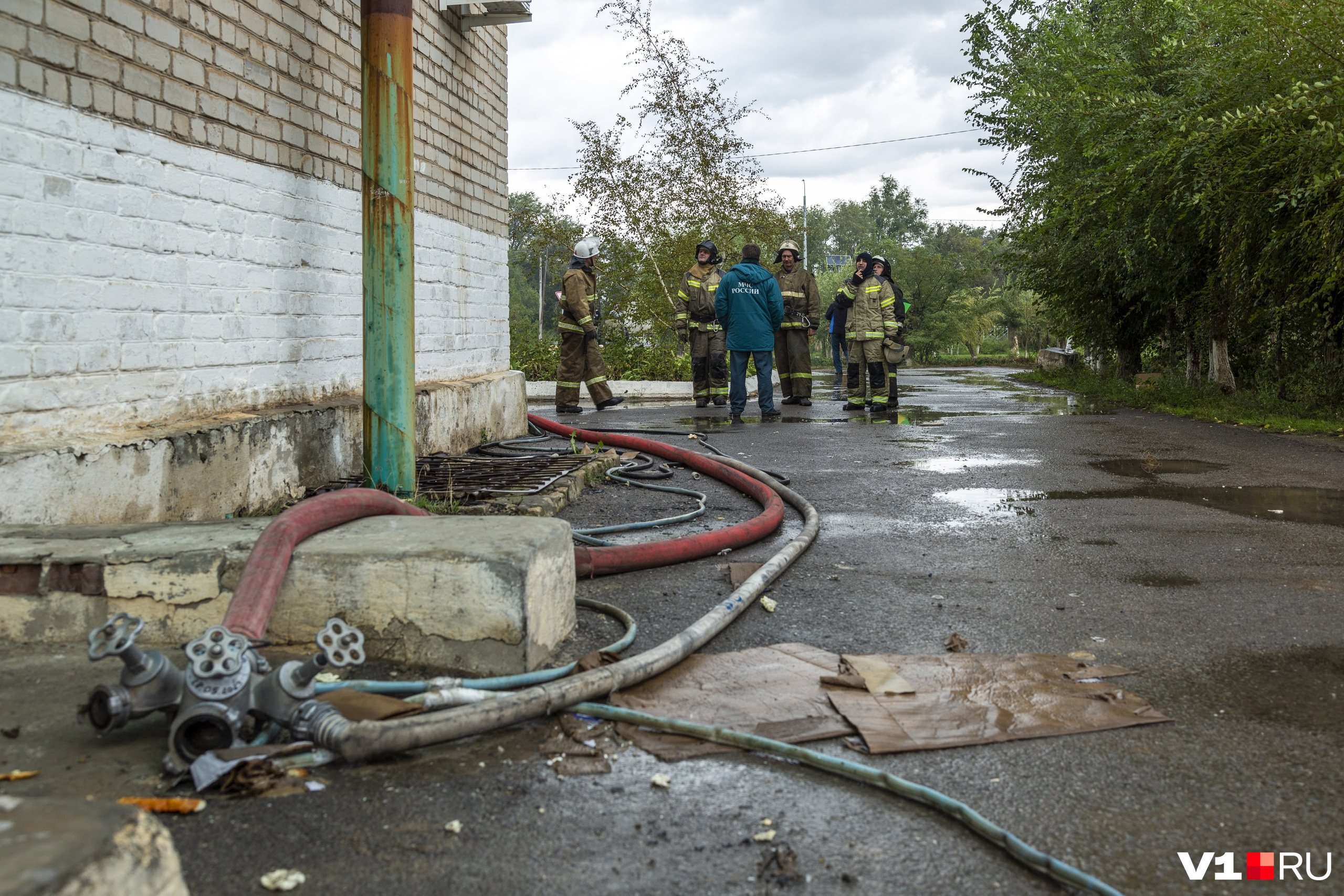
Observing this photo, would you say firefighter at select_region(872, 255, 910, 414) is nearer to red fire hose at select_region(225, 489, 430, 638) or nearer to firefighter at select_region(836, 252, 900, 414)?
firefighter at select_region(836, 252, 900, 414)

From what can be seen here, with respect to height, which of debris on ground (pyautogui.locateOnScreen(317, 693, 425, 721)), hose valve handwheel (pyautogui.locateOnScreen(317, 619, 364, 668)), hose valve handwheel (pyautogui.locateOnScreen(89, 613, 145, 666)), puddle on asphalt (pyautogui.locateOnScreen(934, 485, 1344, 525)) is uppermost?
hose valve handwheel (pyautogui.locateOnScreen(89, 613, 145, 666))

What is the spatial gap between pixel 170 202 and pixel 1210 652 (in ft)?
15.6

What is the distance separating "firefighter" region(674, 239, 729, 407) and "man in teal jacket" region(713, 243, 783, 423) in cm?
83

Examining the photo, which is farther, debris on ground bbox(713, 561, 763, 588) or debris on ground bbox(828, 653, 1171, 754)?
debris on ground bbox(713, 561, 763, 588)

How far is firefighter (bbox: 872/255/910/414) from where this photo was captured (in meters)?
14.3

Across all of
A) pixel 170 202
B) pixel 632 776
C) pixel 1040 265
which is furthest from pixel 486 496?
pixel 1040 265

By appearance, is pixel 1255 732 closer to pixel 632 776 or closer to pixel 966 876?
pixel 966 876

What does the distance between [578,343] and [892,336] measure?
14.6 ft

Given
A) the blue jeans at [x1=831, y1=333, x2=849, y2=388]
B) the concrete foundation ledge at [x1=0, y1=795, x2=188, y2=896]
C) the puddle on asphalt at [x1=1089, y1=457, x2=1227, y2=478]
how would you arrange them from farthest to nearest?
the blue jeans at [x1=831, y1=333, x2=849, y2=388]
the puddle on asphalt at [x1=1089, y1=457, x2=1227, y2=478]
the concrete foundation ledge at [x1=0, y1=795, x2=188, y2=896]

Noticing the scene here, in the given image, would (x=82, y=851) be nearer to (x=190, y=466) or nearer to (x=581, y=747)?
(x=581, y=747)

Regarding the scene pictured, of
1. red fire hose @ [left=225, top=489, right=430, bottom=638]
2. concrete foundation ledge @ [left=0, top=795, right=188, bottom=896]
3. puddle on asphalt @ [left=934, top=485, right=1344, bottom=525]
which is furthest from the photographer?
puddle on asphalt @ [left=934, top=485, right=1344, bottom=525]

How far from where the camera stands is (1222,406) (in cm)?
1427

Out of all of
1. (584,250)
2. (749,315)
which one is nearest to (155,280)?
(584,250)

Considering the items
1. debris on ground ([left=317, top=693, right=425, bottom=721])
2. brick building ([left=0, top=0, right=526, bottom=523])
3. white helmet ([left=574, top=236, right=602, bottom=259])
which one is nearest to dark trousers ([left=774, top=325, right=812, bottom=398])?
white helmet ([left=574, top=236, right=602, bottom=259])
